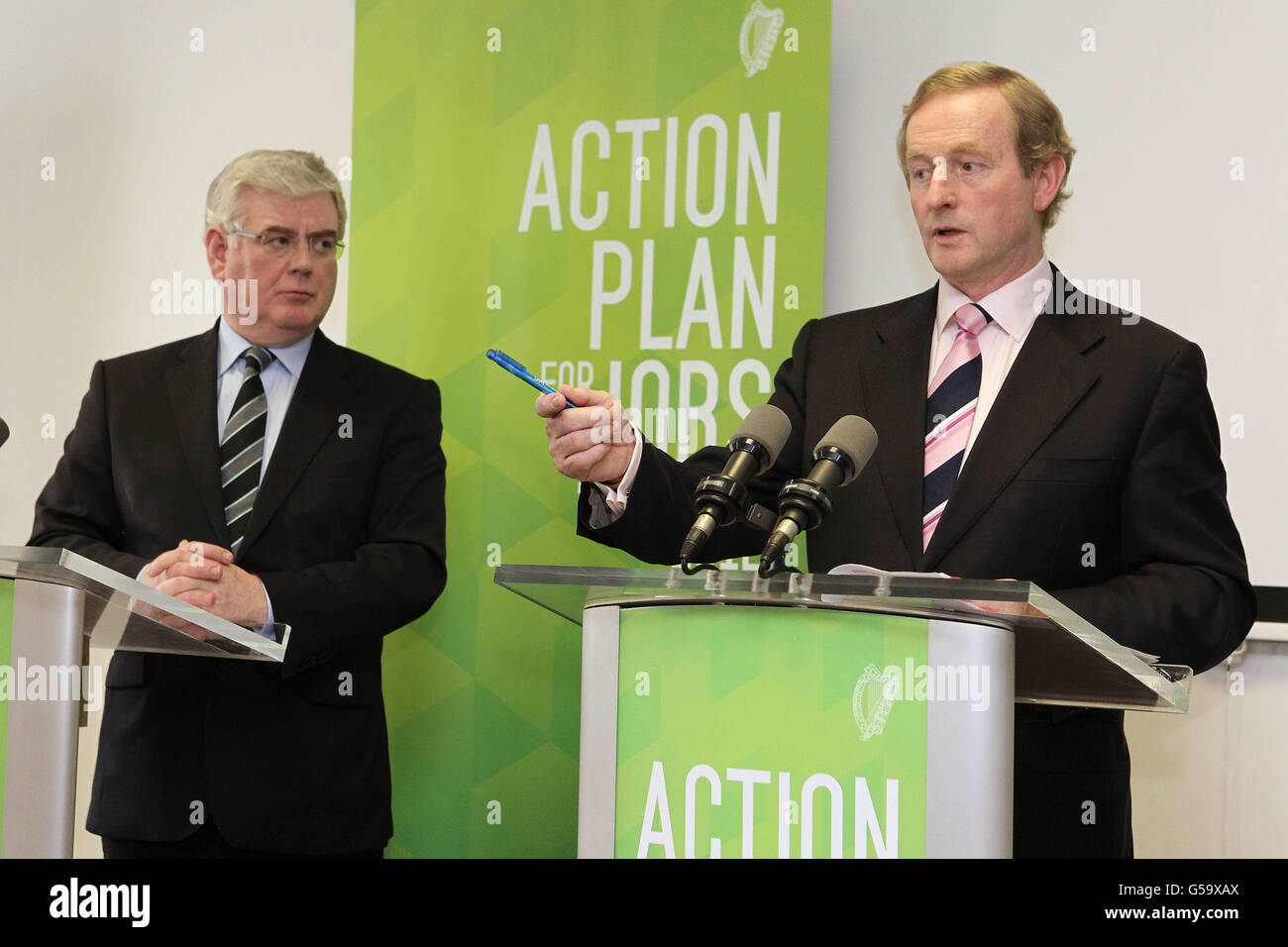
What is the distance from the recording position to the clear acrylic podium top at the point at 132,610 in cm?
167

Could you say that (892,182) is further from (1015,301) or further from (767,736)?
(767,736)

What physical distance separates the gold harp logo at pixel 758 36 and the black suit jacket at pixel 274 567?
4.02 feet

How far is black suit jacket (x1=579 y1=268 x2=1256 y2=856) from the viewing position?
2014 mm

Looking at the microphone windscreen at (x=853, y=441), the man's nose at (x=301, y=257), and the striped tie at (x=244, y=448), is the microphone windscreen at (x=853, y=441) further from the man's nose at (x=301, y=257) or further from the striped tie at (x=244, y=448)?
the man's nose at (x=301, y=257)

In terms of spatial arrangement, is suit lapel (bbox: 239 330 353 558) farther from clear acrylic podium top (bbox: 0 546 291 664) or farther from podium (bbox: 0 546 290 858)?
podium (bbox: 0 546 290 858)

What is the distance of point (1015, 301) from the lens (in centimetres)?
245

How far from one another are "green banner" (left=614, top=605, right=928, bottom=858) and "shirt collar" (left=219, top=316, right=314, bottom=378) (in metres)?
1.71

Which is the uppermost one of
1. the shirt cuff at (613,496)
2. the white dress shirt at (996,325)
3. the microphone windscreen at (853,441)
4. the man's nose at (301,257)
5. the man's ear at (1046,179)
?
the man's ear at (1046,179)

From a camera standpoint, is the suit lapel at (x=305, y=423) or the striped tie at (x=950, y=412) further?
the suit lapel at (x=305, y=423)

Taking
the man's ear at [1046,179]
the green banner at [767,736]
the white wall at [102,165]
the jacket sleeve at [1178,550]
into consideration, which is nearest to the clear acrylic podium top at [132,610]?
the green banner at [767,736]

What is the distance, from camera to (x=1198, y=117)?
3.32 m

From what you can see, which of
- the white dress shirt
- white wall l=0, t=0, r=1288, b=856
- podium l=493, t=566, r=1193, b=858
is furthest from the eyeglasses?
podium l=493, t=566, r=1193, b=858

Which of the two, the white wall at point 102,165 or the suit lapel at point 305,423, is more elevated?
the white wall at point 102,165
